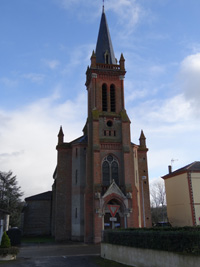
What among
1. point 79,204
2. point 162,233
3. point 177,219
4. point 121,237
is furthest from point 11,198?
point 162,233

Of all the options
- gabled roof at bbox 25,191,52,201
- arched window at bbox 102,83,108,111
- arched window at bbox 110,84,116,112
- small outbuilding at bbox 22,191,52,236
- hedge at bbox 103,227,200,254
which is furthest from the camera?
gabled roof at bbox 25,191,52,201

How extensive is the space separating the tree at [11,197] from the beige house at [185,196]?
27249 millimetres

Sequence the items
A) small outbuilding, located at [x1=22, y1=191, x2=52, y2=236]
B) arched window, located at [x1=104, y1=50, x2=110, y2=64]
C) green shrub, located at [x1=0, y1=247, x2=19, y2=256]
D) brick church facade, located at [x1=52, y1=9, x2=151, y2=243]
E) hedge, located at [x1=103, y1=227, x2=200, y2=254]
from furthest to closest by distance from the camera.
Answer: small outbuilding, located at [x1=22, y1=191, x2=52, y2=236] < arched window, located at [x1=104, y1=50, x2=110, y2=64] < brick church facade, located at [x1=52, y1=9, x2=151, y2=243] < green shrub, located at [x1=0, y1=247, x2=19, y2=256] < hedge, located at [x1=103, y1=227, x2=200, y2=254]

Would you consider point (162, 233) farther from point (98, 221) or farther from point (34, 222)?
point (34, 222)

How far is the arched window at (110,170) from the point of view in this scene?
1414 inches

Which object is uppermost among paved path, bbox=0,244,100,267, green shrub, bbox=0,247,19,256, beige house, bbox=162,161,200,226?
beige house, bbox=162,161,200,226

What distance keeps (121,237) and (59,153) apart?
904 inches

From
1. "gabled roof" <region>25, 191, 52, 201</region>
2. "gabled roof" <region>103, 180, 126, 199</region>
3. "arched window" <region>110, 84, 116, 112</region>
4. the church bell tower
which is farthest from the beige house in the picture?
"gabled roof" <region>25, 191, 52, 201</region>

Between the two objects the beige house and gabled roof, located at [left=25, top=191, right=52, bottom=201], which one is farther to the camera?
gabled roof, located at [left=25, top=191, right=52, bottom=201]

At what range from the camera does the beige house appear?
38.1 metres

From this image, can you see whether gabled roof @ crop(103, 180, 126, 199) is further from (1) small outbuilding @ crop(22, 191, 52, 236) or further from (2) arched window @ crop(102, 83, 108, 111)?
(1) small outbuilding @ crop(22, 191, 52, 236)

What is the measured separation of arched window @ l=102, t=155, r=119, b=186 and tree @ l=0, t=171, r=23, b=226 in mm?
22122

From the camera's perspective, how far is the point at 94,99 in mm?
39812

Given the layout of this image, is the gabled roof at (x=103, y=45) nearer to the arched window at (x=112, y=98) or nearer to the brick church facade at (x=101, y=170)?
the brick church facade at (x=101, y=170)
